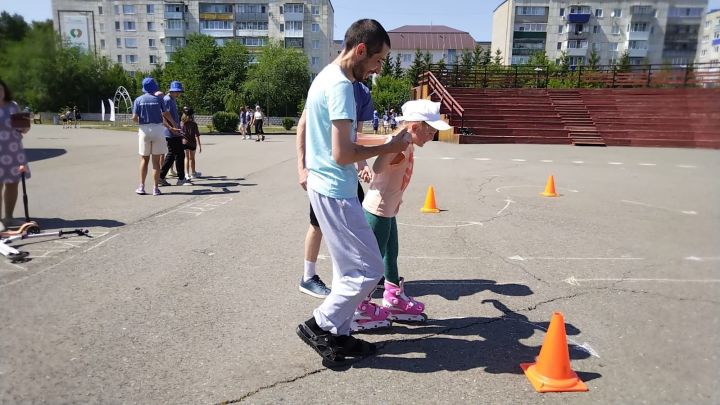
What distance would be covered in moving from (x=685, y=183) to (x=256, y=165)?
1108 centimetres

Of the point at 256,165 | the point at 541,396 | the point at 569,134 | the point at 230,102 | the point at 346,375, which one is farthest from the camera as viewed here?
the point at 230,102

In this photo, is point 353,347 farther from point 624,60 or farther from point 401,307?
point 624,60

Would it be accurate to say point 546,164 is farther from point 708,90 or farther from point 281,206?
point 708,90

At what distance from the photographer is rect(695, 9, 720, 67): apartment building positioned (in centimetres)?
130

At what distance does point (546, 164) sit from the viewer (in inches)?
549

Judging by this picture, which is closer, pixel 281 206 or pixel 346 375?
pixel 346 375

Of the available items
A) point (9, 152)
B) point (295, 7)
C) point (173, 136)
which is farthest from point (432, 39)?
point (9, 152)

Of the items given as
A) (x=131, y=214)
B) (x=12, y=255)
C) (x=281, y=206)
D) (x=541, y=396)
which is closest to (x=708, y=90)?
(x=541, y=396)

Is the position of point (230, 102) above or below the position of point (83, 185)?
above

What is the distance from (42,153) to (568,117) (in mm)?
→ 23821

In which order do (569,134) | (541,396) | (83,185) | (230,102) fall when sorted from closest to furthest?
(541,396) → (83,185) → (569,134) → (230,102)

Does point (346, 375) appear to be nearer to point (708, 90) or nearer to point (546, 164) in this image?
point (708, 90)

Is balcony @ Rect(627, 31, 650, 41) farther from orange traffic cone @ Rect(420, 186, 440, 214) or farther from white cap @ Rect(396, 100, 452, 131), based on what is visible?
orange traffic cone @ Rect(420, 186, 440, 214)

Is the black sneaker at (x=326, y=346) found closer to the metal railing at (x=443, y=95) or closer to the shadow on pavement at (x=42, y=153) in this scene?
the shadow on pavement at (x=42, y=153)
